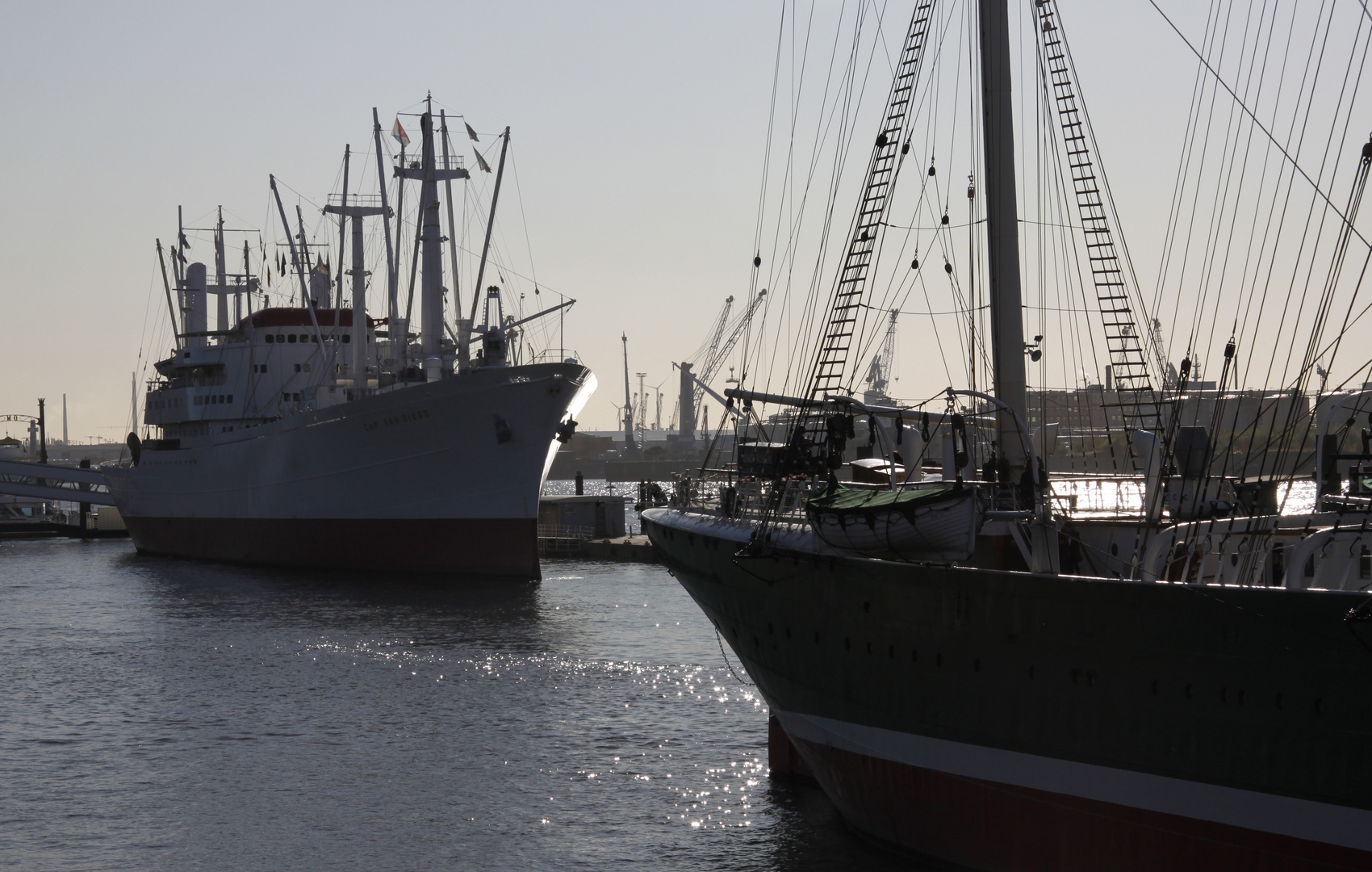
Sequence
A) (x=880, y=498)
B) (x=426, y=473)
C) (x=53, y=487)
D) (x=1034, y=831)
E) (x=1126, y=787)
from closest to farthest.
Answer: (x=1126, y=787) → (x=1034, y=831) → (x=880, y=498) → (x=426, y=473) → (x=53, y=487)

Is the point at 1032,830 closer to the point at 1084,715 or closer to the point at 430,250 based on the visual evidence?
the point at 1084,715

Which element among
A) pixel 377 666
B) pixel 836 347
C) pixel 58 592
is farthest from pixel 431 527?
pixel 836 347

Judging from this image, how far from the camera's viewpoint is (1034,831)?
12156 millimetres

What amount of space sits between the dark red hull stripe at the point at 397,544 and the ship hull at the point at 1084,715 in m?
32.1

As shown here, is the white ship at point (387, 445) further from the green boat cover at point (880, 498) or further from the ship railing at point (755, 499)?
the green boat cover at point (880, 498)

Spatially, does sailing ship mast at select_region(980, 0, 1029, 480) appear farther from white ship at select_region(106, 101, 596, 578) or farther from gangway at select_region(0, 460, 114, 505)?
gangway at select_region(0, 460, 114, 505)

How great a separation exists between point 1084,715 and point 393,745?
12.9 m

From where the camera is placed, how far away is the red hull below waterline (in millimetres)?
10547

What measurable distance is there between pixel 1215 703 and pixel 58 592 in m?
43.2

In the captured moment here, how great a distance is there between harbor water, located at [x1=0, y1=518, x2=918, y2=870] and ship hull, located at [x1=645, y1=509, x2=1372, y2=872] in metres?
1.88

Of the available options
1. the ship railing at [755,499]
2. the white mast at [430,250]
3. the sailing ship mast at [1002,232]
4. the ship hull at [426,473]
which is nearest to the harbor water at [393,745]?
the ship railing at [755,499]

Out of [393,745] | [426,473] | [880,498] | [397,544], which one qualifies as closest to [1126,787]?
[880,498]

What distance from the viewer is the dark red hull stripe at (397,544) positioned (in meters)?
46.7

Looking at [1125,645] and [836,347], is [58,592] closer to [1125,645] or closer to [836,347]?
[836,347]
